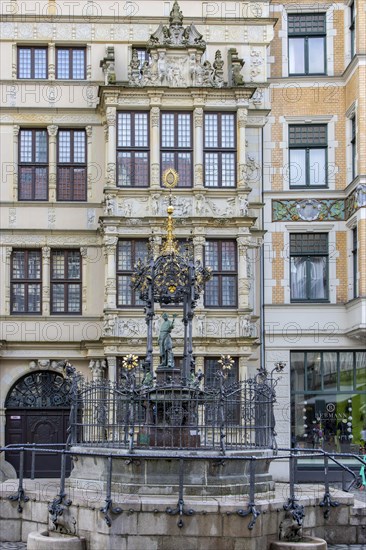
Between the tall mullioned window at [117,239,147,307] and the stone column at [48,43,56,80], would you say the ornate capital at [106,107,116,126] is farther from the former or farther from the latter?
the tall mullioned window at [117,239,147,307]

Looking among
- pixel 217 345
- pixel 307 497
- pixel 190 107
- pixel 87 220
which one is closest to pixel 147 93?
pixel 190 107

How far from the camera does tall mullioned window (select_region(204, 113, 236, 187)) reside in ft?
117

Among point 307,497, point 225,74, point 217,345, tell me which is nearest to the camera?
point 307,497

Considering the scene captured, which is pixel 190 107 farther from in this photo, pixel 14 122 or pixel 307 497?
pixel 307 497

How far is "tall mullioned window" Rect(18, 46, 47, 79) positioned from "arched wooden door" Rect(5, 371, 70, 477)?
10.2 metres

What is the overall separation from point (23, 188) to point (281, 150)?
29.7 ft

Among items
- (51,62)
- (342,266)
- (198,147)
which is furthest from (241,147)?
(51,62)

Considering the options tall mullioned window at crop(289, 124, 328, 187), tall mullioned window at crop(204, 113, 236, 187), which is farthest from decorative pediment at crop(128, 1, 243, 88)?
tall mullioned window at crop(289, 124, 328, 187)

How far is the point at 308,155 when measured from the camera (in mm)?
37938

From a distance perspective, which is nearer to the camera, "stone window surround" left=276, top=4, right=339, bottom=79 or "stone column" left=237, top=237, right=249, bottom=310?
"stone column" left=237, top=237, right=249, bottom=310

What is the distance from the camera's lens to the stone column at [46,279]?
117 ft

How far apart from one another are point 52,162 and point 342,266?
34.5 ft

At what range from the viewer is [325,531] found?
71.4 feet

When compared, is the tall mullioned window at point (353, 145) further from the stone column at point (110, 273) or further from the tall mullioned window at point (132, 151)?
the stone column at point (110, 273)
